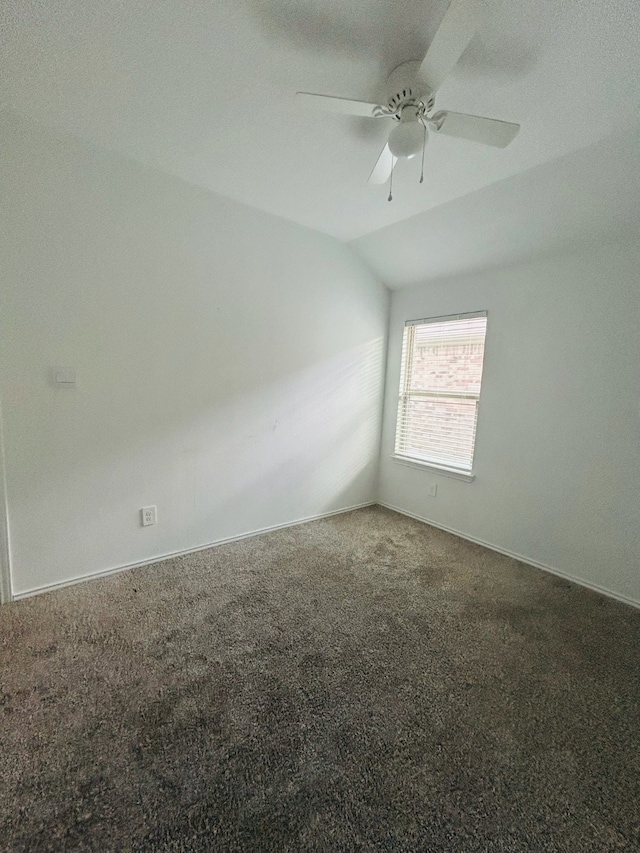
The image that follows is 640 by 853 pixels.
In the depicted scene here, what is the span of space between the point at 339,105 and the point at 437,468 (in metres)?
2.59

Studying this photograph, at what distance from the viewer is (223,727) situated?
1232 millimetres

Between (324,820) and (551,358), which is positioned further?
(551,358)

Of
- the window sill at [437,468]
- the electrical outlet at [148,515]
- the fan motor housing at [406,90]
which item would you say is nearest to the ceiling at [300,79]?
the fan motor housing at [406,90]

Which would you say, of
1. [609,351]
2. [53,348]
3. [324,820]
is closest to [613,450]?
[609,351]

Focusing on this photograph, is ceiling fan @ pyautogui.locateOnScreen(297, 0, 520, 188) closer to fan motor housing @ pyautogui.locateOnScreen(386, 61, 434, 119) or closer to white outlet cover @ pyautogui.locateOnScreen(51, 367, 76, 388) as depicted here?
fan motor housing @ pyautogui.locateOnScreen(386, 61, 434, 119)

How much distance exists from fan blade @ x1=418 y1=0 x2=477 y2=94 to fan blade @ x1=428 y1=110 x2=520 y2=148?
11 cm

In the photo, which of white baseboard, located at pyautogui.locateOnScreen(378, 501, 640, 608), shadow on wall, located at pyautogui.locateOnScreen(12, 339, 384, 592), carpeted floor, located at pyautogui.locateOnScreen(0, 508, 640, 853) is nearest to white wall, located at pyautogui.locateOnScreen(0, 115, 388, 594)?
shadow on wall, located at pyautogui.locateOnScreen(12, 339, 384, 592)

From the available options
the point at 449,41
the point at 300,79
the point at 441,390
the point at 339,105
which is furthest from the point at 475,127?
the point at 441,390

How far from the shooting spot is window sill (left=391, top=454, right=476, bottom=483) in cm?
287

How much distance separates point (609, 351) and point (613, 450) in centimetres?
63

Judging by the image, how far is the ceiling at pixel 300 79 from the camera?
1171 mm

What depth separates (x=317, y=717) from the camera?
129 cm

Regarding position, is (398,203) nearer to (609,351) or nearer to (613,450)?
(609,351)

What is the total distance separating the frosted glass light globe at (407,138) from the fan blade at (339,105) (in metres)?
0.13
